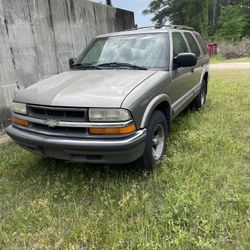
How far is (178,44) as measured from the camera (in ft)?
15.2

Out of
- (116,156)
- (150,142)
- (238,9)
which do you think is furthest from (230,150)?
(238,9)

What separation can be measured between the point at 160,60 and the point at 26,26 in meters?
3.49

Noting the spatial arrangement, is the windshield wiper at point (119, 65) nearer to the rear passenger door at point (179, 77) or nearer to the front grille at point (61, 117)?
the rear passenger door at point (179, 77)

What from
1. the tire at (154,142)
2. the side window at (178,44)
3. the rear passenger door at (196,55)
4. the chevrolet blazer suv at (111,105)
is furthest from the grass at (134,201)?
the rear passenger door at (196,55)

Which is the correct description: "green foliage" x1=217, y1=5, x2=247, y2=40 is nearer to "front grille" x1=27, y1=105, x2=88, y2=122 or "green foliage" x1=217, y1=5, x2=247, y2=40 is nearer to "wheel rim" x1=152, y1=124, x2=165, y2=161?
"wheel rim" x1=152, y1=124, x2=165, y2=161

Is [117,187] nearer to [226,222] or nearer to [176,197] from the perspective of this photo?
[176,197]

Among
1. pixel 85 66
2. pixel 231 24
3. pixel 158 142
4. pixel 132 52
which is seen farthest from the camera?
pixel 231 24

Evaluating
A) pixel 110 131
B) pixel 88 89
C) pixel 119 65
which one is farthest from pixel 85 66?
pixel 110 131

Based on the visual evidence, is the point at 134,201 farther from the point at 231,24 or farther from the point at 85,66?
the point at 231,24

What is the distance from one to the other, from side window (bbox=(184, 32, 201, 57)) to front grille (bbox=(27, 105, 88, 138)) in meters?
3.28

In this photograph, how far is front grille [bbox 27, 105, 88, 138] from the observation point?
9.65ft

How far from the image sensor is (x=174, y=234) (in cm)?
246

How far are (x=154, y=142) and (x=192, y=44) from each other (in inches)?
112

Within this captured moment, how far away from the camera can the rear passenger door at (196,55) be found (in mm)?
5428
